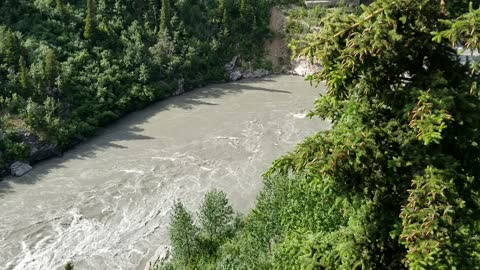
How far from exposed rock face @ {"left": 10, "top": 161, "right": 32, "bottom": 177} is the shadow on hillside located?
42 cm

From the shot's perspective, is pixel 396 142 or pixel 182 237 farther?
pixel 182 237

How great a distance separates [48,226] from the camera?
3012 cm

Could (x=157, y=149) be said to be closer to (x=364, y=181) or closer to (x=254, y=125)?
(x=254, y=125)

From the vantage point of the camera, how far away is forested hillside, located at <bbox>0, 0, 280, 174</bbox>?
134 feet

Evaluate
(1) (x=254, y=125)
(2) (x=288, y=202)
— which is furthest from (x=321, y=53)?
(1) (x=254, y=125)

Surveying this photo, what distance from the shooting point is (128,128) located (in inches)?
1779

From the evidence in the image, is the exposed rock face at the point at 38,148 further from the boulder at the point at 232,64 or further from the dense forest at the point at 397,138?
the dense forest at the point at 397,138

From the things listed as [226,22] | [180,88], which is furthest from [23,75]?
[226,22]

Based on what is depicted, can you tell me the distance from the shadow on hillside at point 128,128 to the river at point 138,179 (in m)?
0.14

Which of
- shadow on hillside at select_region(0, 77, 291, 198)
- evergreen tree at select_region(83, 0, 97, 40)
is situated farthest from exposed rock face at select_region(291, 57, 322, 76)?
evergreen tree at select_region(83, 0, 97, 40)

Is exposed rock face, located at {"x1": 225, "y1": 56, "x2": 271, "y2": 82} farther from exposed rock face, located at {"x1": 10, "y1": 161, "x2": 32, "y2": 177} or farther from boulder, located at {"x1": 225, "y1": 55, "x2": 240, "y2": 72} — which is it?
exposed rock face, located at {"x1": 10, "y1": 161, "x2": 32, "y2": 177}

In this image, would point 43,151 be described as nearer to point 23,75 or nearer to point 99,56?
point 23,75

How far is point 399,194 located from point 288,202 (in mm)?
11523

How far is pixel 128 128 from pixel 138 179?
35.3ft
